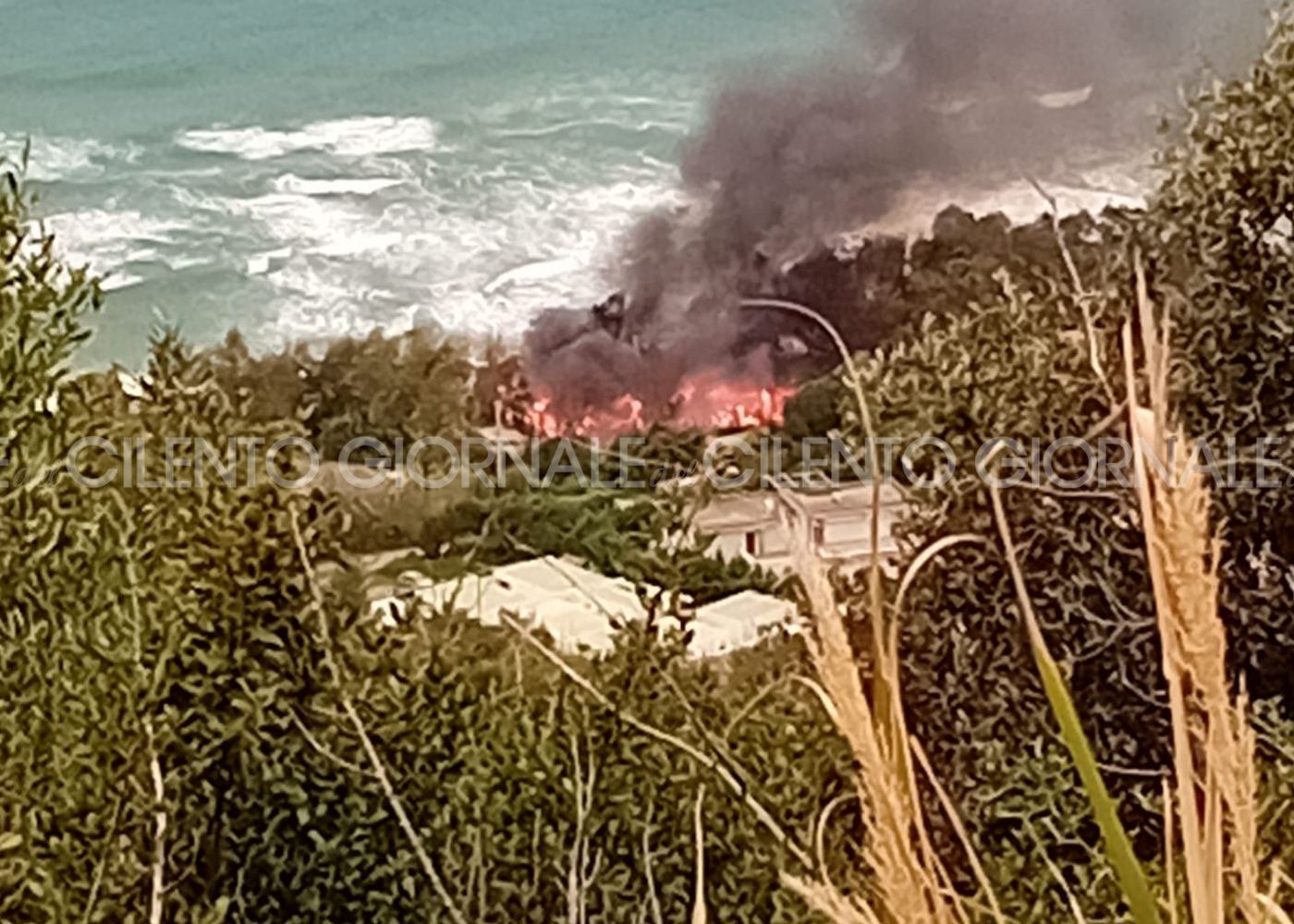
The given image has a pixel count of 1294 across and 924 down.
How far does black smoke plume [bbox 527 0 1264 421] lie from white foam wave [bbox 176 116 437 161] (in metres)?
0.16

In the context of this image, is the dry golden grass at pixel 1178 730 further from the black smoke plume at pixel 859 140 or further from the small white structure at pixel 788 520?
the black smoke plume at pixel 859 140

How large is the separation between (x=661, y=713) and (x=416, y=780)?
A: 7.2 inches

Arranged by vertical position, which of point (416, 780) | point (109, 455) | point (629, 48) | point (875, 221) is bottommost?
point (416, 780)

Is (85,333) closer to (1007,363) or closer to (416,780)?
(416,780)

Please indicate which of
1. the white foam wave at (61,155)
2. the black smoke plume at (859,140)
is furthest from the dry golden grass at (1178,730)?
the white foam wave at (61,155)

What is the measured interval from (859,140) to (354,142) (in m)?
0.37

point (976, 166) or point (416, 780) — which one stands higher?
point (976, 166)

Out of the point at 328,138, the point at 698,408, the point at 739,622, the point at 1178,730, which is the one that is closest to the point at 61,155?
the point at 328,138

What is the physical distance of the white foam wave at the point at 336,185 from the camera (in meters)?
1.14

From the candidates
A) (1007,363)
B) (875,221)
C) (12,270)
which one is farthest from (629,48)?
(12,270)

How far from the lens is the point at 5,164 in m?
1.13

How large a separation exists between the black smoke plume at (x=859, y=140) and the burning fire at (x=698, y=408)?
0.04 ft

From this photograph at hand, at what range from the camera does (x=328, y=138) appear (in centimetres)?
115

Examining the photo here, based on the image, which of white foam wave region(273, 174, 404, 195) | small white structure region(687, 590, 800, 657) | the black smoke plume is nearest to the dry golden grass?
small white structure region(687, 590, 800, 657)
